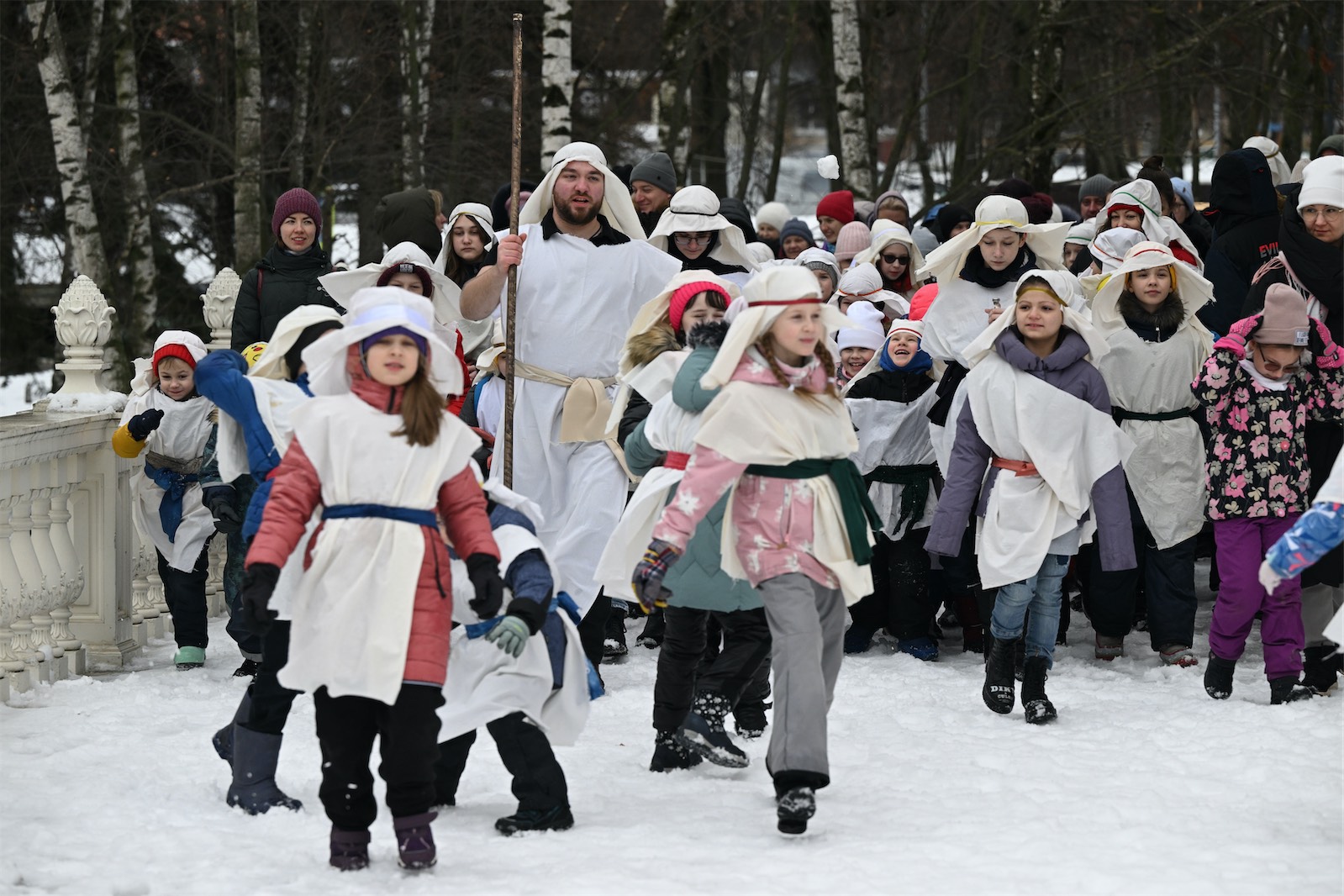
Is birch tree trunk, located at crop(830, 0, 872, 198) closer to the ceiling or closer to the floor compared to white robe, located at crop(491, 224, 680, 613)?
closer to the ceiling

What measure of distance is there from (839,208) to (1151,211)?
11.0 ft

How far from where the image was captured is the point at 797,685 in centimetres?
559

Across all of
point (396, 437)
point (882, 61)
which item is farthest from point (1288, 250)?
point (882, 61)

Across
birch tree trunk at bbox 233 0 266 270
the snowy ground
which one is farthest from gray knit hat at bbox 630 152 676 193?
birch tree trunk at bbox 233 0 266 270

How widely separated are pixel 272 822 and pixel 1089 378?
3686 millimetres

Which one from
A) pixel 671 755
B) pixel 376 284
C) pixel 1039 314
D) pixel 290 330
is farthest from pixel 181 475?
pixel 1039 314

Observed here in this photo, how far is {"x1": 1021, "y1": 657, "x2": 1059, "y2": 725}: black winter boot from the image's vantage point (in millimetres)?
7160

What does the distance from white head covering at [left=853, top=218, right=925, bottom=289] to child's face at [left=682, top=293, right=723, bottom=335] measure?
3.25m

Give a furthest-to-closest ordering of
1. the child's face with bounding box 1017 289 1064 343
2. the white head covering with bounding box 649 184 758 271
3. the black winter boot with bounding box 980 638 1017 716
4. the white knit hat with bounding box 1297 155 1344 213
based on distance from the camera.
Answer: the white head covering with bounding box 649 184 758 271 → the white knit hat with bounding box 1297 155 1344 213 → the child's face with bounding box 1017 289 1064 343 → the black winter boot with bounding box 980 638 1017 716

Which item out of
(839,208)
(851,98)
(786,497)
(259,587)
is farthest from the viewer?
(851,98)

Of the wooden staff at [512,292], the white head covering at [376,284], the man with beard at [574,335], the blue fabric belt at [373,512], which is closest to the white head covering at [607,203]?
the man with beard at [574,335]

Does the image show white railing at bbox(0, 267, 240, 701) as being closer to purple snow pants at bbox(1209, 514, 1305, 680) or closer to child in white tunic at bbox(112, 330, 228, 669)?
child in white tunic at bbox(112, 330, 228, 669)

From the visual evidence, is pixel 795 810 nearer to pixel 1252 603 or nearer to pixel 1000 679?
pixel 1000 679

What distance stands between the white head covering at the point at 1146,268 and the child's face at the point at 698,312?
2.23 m
